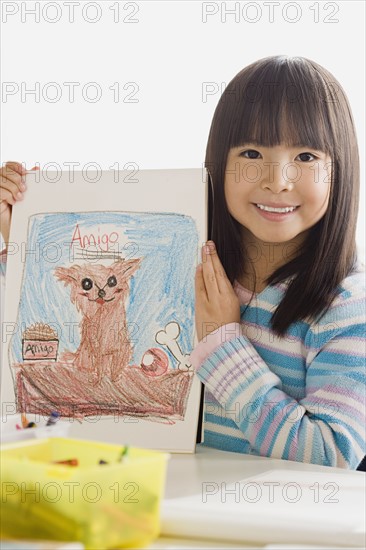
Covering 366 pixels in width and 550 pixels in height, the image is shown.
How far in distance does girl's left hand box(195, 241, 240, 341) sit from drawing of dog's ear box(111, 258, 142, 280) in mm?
93

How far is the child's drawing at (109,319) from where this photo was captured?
1.18 m

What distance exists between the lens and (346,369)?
1146 mm

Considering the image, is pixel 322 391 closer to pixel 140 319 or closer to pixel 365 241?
pixel 140 319

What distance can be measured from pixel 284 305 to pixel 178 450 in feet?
0.90

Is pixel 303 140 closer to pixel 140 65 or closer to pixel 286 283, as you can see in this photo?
pixel 286 283

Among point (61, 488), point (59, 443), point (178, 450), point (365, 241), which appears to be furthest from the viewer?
point (365, 241)

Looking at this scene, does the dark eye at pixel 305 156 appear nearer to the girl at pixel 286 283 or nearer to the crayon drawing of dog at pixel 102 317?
the girl at pixel 286 283

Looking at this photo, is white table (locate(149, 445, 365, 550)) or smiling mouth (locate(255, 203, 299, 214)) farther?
smiling mouth (locate(255, 203, 299, 214))

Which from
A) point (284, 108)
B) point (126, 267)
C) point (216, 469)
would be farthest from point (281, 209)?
point (216, 469)

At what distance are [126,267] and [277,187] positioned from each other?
254 mm

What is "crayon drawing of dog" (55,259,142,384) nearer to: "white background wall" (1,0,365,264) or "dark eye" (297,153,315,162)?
"dark eye" (297,153,315,162)

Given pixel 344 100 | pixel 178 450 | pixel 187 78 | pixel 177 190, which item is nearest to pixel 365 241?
pixel 187 78

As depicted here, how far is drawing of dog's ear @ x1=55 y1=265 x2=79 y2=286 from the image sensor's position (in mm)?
1220

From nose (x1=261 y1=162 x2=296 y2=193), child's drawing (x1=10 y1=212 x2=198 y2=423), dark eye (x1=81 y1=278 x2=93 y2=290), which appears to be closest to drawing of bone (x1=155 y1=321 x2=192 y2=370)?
child's drawing (x1=10 y1=212 x2=198 y2=423)
